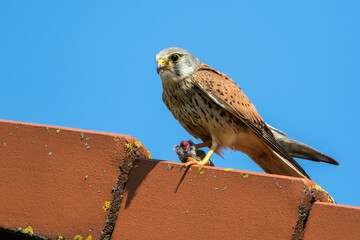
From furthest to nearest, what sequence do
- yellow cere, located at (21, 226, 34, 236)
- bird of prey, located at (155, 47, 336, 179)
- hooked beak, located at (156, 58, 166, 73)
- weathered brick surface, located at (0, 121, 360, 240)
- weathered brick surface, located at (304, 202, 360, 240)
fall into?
hooked beak, located at (156, 58, 166, 73) < bird of prey, located at (155, 47, 336, 179) < yellow cere, located at (21, 226, 34, 236) < weathered brick surface, located at (0, 121, 360, 240) < weathered brick surface, located at (304, 202, 360, 240)

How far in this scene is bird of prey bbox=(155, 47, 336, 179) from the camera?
3.16m

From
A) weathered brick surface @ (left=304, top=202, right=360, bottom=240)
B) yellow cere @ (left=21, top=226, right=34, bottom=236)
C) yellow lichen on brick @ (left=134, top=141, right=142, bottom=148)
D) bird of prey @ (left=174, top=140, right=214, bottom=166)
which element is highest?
bird of prey @ (left=174, top=140, right=214, bottom=166)

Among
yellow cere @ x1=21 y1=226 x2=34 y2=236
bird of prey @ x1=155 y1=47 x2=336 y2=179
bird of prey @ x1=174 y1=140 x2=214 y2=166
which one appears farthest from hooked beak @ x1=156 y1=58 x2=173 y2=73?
yellow cere @ x1=21 y1=226 x2=34 y2=236

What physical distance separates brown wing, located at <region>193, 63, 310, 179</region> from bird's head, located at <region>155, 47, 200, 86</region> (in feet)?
0.20

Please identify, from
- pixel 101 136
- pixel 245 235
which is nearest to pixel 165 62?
pixel 101 136

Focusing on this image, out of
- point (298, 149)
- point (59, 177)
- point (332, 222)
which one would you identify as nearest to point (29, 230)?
point (59, 177)

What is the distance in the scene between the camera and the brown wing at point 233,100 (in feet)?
10.3

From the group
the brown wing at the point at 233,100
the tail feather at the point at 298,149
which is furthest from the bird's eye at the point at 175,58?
the tail feather at the point at 298,149

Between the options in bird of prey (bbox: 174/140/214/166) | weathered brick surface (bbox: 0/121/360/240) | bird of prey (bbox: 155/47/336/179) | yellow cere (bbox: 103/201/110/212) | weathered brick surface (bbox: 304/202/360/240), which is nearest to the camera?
weathered brick surface (bbox: 304/202/360/240)

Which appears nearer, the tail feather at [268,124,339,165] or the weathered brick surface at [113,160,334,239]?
the weathered brick surface at [113,160,334,239]

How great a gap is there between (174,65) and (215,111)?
0.39 meters

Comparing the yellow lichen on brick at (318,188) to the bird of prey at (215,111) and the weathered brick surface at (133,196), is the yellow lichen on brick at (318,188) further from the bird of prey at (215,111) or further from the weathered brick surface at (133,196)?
the bird of prey at (215,111)

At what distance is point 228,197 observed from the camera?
2.23 metres

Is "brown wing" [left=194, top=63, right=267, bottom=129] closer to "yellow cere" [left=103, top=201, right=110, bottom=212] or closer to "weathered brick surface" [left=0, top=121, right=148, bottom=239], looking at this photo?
"weathered brick surface" [left=0, top=121, right=148, bottom=239]
